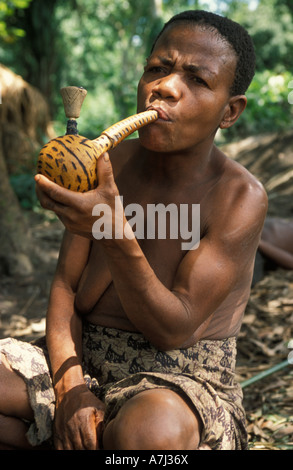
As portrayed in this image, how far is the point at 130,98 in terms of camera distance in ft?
23.5

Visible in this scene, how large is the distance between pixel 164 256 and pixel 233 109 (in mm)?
539

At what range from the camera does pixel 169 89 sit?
157 centimetres

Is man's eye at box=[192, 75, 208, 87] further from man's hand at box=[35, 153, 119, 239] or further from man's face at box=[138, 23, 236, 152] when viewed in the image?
man's hand at box=[35, 153, 119, 239]

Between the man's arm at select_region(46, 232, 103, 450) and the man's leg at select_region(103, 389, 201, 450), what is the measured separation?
161 mm

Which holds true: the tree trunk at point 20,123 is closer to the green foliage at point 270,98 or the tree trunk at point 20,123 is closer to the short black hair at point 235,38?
the green foliage at point 270,98

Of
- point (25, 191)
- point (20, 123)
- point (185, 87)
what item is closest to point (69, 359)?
point (185, 87)

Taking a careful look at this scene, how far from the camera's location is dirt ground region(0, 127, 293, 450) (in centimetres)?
235

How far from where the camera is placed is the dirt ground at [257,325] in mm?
2351

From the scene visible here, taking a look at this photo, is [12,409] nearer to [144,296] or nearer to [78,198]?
[144,296]

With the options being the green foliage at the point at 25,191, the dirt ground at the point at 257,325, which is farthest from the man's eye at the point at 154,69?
the green foliage at the point at 25,191

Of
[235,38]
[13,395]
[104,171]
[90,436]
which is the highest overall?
[235,38]
